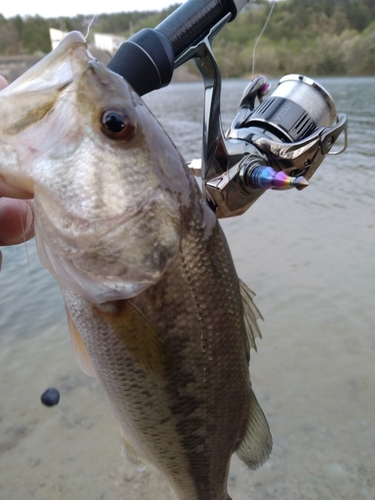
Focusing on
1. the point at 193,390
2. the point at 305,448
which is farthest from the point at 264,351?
the point at 193,390

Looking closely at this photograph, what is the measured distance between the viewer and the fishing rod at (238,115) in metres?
1.55

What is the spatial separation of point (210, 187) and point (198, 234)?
1.82 ft

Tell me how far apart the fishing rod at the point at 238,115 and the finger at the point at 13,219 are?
0.65 metres

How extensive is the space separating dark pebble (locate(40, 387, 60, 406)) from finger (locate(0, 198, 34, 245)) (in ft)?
6.26

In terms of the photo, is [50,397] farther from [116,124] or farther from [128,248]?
[116,124]

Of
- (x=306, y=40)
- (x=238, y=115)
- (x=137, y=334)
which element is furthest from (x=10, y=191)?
(x=306, y=40)

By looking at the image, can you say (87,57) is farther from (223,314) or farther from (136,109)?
(223,314)

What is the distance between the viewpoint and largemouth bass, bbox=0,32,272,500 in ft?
3.83

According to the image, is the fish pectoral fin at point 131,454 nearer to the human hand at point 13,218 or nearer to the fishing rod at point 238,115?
the human hand at point 13,218

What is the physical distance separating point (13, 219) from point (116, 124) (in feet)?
2.53

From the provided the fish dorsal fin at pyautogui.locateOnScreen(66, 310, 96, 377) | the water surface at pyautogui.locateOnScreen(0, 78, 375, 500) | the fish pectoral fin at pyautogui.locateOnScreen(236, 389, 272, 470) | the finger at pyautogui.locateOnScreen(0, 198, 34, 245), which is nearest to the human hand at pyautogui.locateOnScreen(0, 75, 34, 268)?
the finger at pyautogui.locateOnScreen(0, 198, 34, 245)

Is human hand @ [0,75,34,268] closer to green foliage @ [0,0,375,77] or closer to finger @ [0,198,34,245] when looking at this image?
finger @ [0,198,34,245]

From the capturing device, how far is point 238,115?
239 cm

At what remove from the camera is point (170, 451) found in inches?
62.5
